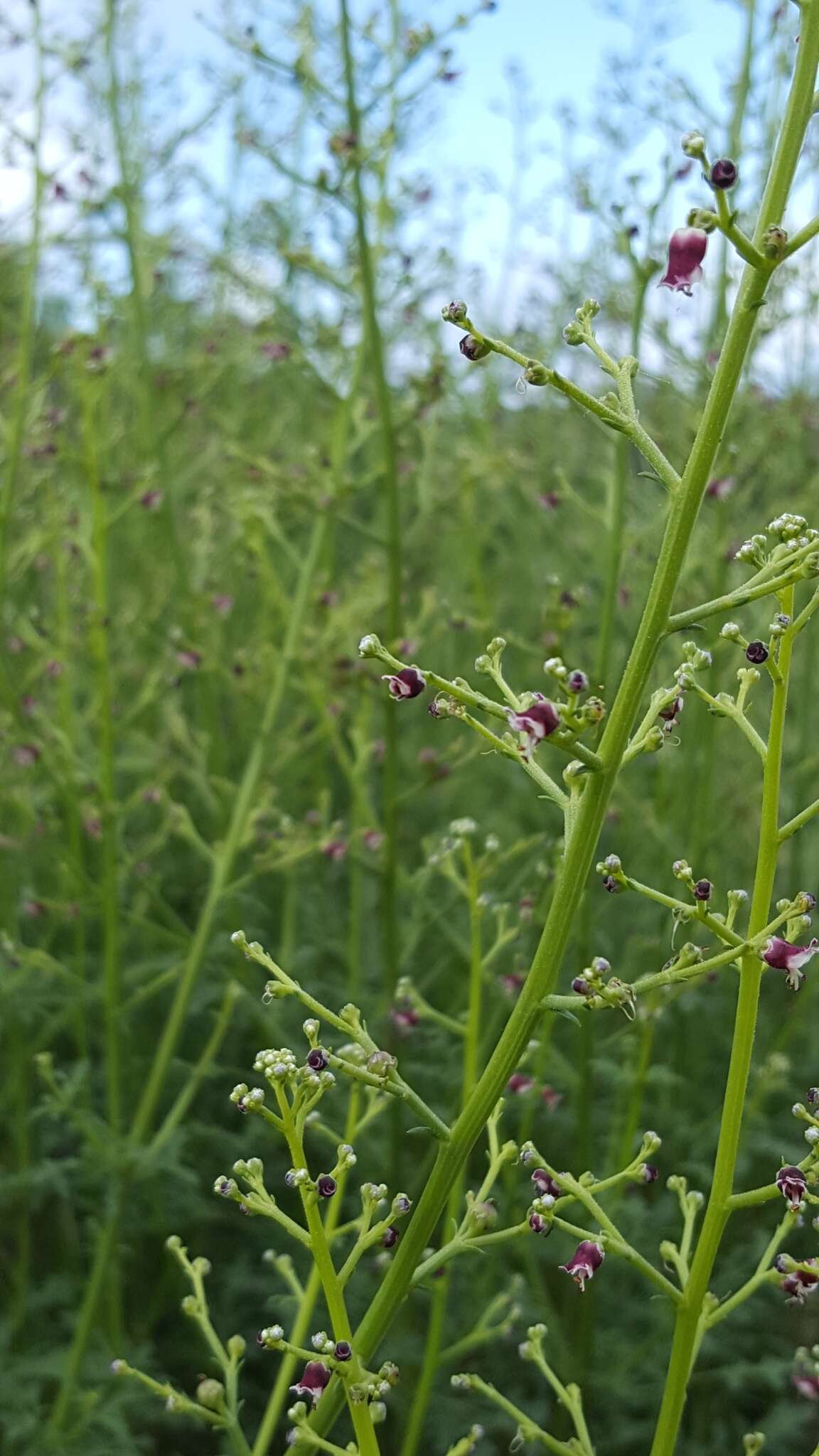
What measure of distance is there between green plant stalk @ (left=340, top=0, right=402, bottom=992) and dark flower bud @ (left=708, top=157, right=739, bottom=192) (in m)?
1.84

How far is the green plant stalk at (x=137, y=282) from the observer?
3.57 metres

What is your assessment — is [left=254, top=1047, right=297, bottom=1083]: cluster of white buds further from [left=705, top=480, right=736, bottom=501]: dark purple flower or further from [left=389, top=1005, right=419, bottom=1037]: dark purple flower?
[left=705, top=480, right=736, bottom=501]: dark purple flower

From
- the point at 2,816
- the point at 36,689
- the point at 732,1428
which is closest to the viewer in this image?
the point at 732,1428

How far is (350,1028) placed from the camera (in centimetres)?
135

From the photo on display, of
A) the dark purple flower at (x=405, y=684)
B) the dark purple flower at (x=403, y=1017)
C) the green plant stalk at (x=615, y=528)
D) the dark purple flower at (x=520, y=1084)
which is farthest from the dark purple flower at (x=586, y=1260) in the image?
the green plant stalk at (x=615, y=528)

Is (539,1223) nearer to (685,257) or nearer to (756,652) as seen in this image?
(756,652)

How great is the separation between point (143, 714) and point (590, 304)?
3534 millimetres

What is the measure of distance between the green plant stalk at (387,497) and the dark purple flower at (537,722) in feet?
5.64

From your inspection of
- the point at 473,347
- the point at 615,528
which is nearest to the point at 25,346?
the point at 615,528

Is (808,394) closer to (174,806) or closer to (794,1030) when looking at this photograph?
(794,1030)

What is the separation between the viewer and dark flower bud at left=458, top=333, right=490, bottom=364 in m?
1.27

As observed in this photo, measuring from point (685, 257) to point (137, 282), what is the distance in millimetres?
2900

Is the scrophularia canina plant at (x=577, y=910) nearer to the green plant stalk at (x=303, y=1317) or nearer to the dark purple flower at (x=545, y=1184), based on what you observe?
the dark purple flower at (x=545, y=1184)

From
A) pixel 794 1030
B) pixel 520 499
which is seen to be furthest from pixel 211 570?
pixel 794 1030
